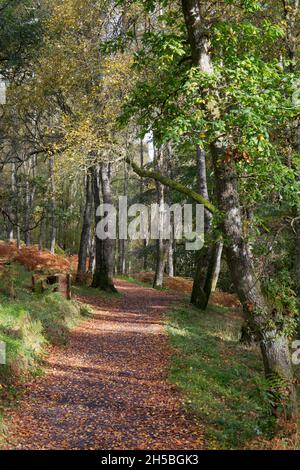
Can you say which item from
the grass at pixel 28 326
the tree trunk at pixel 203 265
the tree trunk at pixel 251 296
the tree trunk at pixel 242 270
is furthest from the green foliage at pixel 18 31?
the tree trunk at pixel 251 296

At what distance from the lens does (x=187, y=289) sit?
27.1 meters

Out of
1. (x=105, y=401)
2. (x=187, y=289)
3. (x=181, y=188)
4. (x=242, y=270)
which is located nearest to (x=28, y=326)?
(x=105, y=401)

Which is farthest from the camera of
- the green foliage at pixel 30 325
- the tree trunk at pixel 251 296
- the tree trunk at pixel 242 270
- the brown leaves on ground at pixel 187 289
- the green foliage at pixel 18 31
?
the brown leaves on ground at pixel 187 289

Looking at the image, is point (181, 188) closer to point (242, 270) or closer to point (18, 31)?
point (242, 270)

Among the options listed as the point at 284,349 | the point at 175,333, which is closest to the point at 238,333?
the point at 175,333

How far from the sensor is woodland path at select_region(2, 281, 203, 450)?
6.47 meters

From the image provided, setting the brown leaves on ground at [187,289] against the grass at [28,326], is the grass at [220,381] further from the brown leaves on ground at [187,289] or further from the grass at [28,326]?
the brown leaves on ground at [187,289]

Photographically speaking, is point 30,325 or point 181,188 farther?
point 30,325

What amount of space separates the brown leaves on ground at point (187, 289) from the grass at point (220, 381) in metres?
7.22

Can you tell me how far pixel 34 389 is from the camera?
8.23 meters

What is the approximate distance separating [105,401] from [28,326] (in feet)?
10.7

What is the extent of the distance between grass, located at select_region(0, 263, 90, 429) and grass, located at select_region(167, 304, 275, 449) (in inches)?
114

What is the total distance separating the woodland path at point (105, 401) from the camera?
647cm

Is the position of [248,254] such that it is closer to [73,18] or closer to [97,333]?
[97,333]
